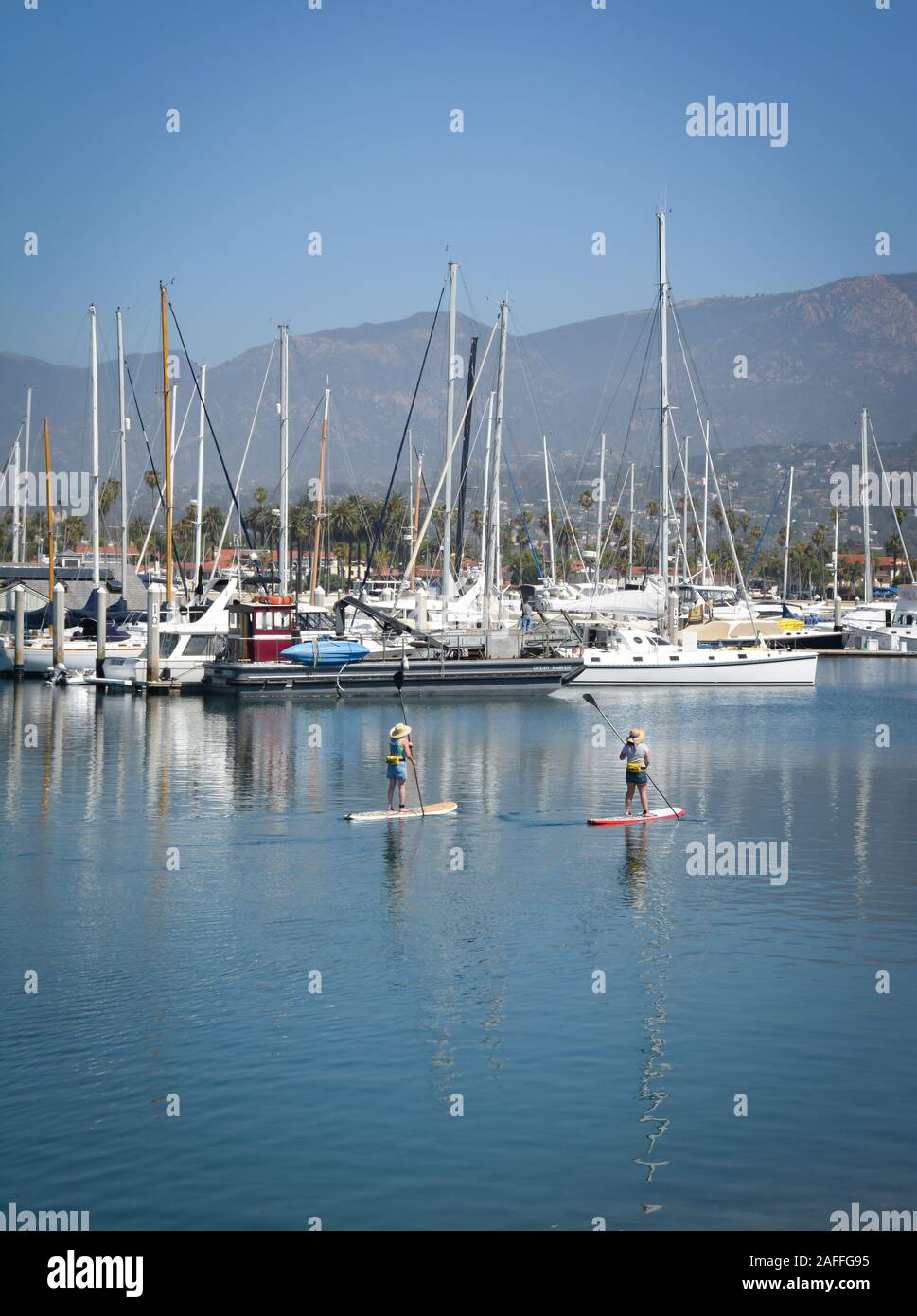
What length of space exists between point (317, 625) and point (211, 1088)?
5581 centimetres

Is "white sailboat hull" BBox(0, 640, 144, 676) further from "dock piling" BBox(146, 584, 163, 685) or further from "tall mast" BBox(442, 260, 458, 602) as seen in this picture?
"tall mast" BBox(442, 260, 458, 602)

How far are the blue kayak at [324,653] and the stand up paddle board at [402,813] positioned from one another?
26036 mm

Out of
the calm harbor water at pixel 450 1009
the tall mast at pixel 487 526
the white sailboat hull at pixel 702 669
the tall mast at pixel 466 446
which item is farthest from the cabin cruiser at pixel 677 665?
the calm harbor water at pixel 450 1009

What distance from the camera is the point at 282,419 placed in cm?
7638

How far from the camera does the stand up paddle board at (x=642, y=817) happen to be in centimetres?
3331

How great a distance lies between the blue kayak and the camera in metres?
60.8

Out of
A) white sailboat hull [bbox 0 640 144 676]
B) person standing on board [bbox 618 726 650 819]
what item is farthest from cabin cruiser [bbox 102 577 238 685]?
person standing on board [bbox 618 726 650 819]

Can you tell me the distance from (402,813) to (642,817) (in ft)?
18.1

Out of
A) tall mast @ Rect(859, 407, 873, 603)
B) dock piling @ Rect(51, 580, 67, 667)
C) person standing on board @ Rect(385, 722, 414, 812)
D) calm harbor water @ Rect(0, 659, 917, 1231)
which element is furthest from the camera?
tall mast @ Rect(859, 407, 873, 603)

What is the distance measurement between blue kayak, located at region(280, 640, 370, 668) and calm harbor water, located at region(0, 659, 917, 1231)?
21.6 metres

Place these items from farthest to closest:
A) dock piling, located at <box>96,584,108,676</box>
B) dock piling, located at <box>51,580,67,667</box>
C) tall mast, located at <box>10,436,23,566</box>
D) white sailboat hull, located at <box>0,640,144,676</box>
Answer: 1. tall mast, located at <box>10,436,23,566</box>
2. white sailboat hull, located at <box>0,640,144,676</box>
3. dock piling, located at <box>51,580,67,667</box>
4. dock piling, located at <box>96,584,108,676</box>

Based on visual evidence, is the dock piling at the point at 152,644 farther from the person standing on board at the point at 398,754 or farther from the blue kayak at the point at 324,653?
the person standing on board at the point at 398,754

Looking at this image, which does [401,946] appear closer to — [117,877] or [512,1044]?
[512,1044]
